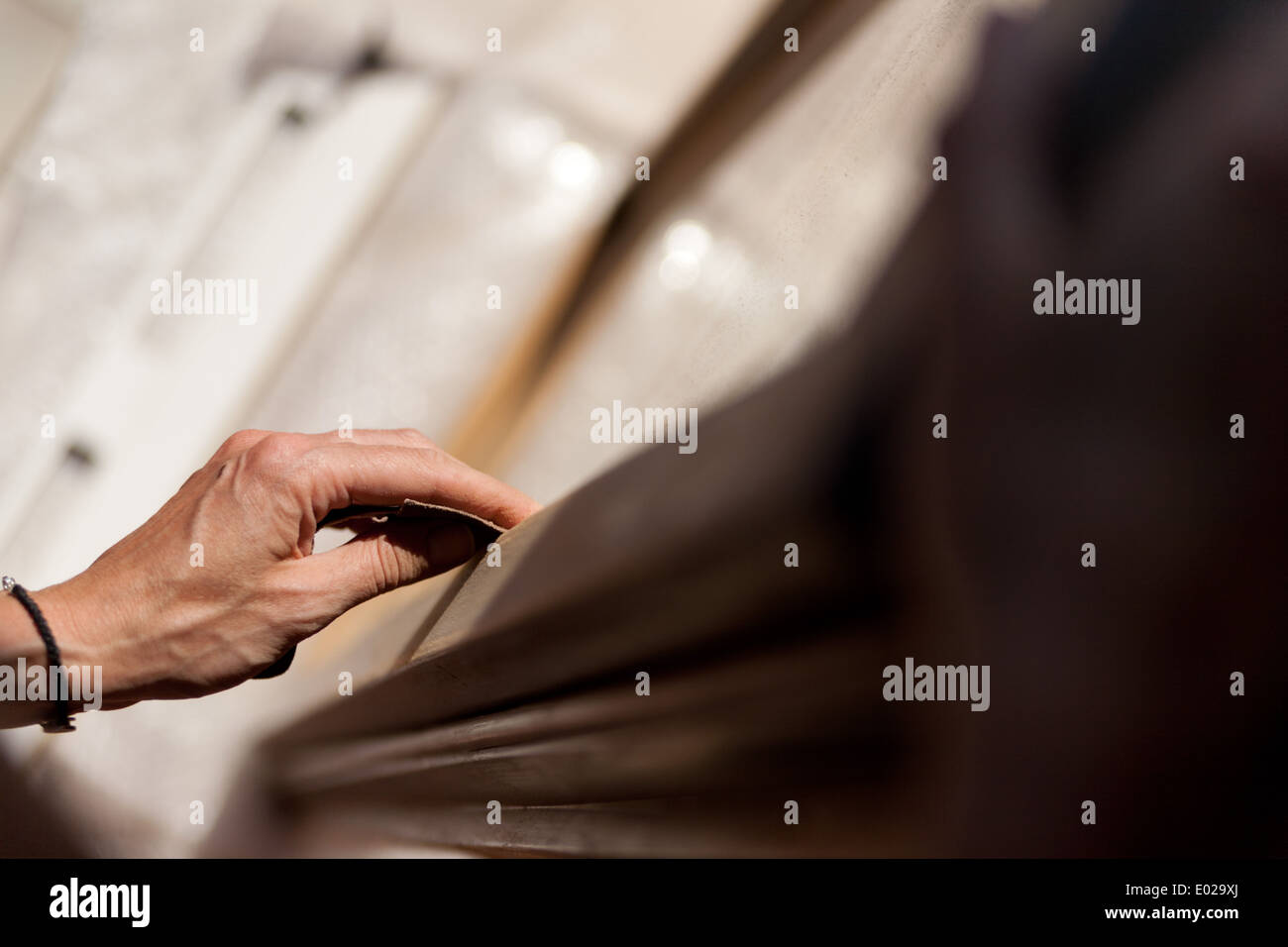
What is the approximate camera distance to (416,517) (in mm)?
577

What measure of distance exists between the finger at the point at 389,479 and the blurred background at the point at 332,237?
36cm

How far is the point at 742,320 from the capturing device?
0.78 m

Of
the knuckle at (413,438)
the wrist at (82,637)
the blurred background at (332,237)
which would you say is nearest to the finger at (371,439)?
the knuckle at (413,438)

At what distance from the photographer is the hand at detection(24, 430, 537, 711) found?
0.56m

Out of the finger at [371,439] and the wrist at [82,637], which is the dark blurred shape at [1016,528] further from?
the wrist at [82,637]

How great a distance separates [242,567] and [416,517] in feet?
0.35

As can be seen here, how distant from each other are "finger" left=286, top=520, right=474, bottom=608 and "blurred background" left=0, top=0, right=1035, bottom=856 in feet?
1.15

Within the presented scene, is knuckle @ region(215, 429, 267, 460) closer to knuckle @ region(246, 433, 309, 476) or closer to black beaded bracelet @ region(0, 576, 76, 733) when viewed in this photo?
knuckle @ region(246, 433, 309, 476)

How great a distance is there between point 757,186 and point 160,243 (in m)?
0.70

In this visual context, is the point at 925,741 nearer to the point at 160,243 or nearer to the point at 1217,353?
the point at 1217,353

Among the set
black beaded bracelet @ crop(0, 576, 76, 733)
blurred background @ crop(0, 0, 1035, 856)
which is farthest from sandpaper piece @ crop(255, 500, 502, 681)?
blurred background @ crop(0, 0, 1035, 856)

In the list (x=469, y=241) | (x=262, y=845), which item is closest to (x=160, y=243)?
(x=469, y=241)
